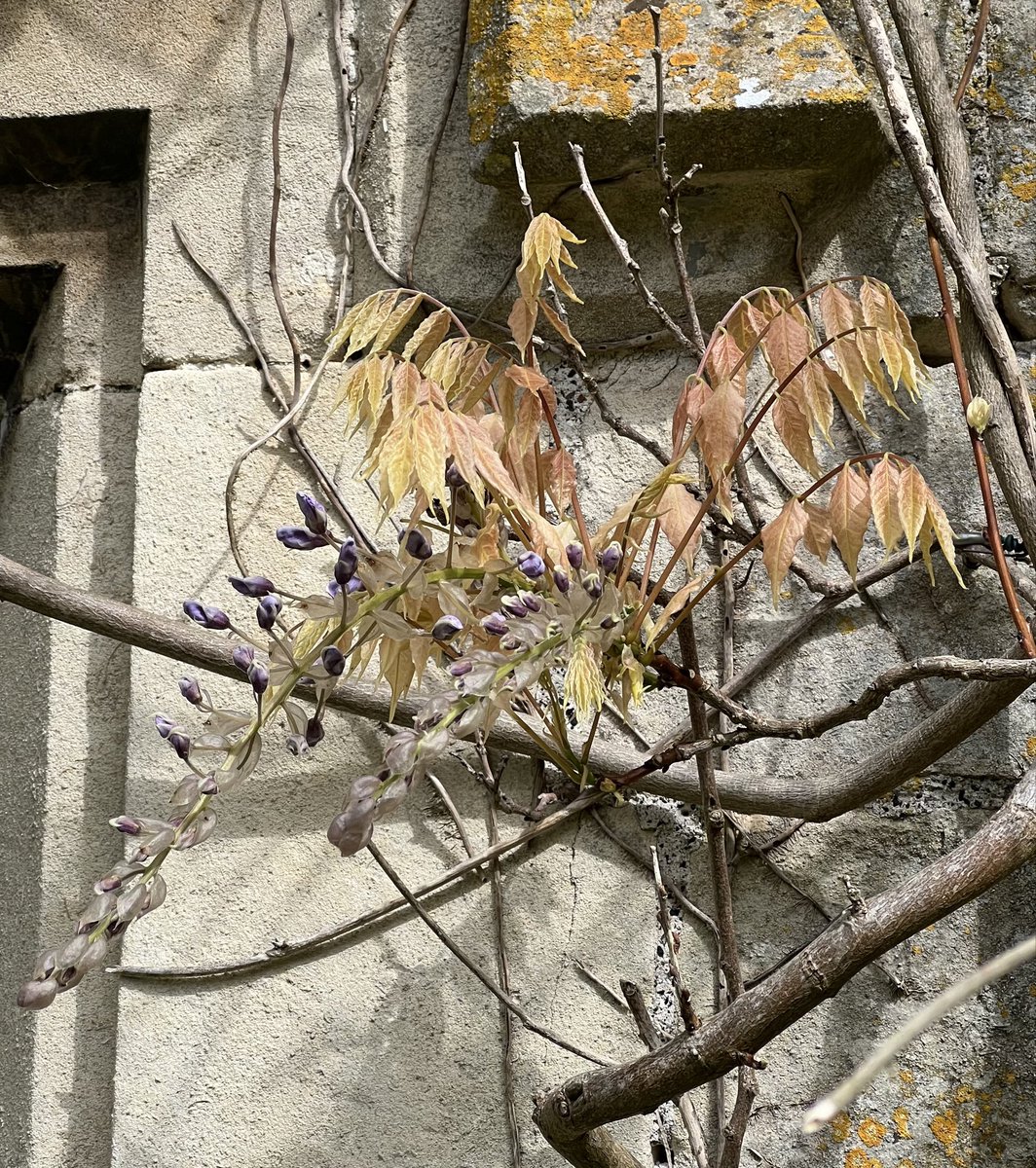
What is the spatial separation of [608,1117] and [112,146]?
1102mm

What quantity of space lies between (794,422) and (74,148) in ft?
2.90

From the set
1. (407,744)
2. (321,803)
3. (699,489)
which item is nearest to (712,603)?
(699,489)

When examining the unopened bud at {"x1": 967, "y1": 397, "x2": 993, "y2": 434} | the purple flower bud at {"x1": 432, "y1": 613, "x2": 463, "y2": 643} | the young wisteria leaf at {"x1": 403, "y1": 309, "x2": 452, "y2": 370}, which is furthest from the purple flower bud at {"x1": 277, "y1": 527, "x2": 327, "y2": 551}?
the unopened bud at {"x1": 967, "y1": 397, "x2": 993, "y2": 434}

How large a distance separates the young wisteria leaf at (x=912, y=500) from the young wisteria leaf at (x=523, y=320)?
0.94 ft

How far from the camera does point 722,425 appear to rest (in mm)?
899

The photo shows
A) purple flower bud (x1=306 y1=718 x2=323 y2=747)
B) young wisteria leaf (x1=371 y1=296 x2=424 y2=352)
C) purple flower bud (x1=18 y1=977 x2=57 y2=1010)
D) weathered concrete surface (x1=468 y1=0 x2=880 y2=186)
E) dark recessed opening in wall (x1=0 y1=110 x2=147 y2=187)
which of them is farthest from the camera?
dark recessed opening in wall (x1=0 y1=110 x2=147 y2=187)

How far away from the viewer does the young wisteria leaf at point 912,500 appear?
0.92m

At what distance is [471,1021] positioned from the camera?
3.68 feet

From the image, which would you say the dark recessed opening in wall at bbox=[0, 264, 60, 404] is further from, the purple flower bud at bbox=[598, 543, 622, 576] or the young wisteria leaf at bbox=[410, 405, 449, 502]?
the purple flower bud at bbox=[598, 543, 622, 576]

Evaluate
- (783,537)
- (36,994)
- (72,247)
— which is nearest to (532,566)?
(783,537)

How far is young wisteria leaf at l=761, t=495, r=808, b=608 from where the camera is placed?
94 cm

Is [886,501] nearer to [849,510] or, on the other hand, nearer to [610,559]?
[849,510]

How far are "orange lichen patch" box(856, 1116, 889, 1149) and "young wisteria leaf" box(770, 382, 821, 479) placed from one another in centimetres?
53

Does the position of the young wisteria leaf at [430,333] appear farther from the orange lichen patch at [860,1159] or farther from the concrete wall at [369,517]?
the orange lichen patch at [860,1159]
